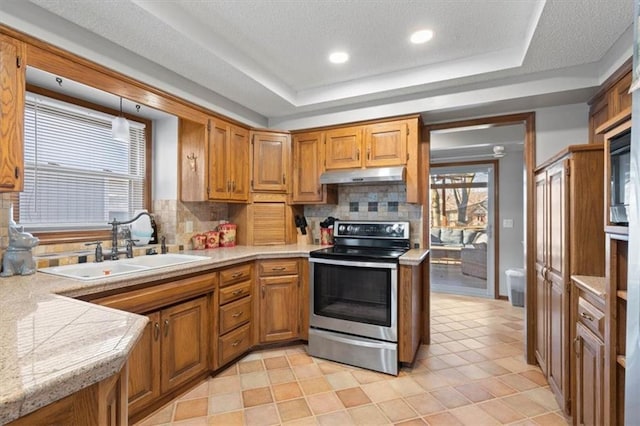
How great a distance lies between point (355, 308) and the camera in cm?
266

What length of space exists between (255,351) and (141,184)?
1834mm

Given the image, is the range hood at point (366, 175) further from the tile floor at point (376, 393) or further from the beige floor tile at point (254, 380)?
the beige floor tile at point (254, 380)

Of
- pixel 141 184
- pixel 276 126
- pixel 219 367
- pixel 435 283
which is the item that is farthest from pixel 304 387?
pixel 435 283

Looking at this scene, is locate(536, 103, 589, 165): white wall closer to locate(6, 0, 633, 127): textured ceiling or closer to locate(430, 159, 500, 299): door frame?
locate(6, 0, 633, 127): textured ceiling

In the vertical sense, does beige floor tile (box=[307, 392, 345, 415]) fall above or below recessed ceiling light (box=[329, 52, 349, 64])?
below

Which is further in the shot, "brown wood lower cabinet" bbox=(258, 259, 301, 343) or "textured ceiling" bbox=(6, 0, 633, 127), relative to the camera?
"brown wood lower cabinet" bbox=(258, 259, 301, 343)

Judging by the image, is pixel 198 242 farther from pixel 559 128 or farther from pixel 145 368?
pixel 559 128

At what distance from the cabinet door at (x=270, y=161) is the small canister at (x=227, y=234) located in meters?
0.47

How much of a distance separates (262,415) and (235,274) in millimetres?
1022

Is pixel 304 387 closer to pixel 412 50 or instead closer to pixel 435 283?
pixel 412 50

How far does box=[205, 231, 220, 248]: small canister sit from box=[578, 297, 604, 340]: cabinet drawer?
9.24ft

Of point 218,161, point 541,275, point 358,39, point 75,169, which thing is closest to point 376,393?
point 541,275

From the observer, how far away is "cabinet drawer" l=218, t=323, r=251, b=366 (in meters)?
2.45

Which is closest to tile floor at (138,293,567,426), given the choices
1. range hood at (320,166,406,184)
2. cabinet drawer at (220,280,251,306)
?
cabinet drawer at (220,280,251,306)
